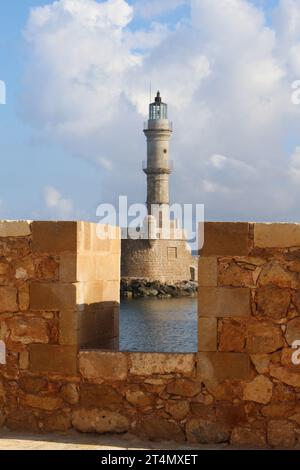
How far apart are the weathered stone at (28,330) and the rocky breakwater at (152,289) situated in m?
45.4

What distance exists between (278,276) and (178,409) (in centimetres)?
123

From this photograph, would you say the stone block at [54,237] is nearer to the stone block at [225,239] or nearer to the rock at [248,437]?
the stone block at [225,239]

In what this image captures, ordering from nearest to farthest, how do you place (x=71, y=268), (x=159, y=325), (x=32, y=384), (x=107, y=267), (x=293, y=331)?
(x=293, y=331) → (x=71, y=268) → (x=32, y=384) → (x=107, y=267) → (x=159, y=325)

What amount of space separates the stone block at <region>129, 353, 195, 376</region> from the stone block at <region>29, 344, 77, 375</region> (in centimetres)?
47

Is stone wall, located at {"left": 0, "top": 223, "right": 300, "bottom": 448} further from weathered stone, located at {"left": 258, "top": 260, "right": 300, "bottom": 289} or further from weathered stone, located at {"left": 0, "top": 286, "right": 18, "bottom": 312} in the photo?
weathered stone, located at {"left": 0, "top": 286, "right": 18, "bottom": 312}

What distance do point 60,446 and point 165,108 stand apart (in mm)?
53868

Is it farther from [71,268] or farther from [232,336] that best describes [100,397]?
[232,336]

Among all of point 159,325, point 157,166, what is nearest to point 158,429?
point 159,325

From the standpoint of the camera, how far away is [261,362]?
5.15 m

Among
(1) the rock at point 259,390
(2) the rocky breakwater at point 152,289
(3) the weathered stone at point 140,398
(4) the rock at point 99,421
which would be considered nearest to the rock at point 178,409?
(3) the weathered stone at point 140,398

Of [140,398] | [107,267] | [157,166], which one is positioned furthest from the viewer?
[157,166]

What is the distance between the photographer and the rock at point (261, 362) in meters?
5.14

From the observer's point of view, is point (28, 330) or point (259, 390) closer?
point (259, 390)

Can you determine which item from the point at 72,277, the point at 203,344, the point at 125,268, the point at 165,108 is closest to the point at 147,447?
the point at 203,344
